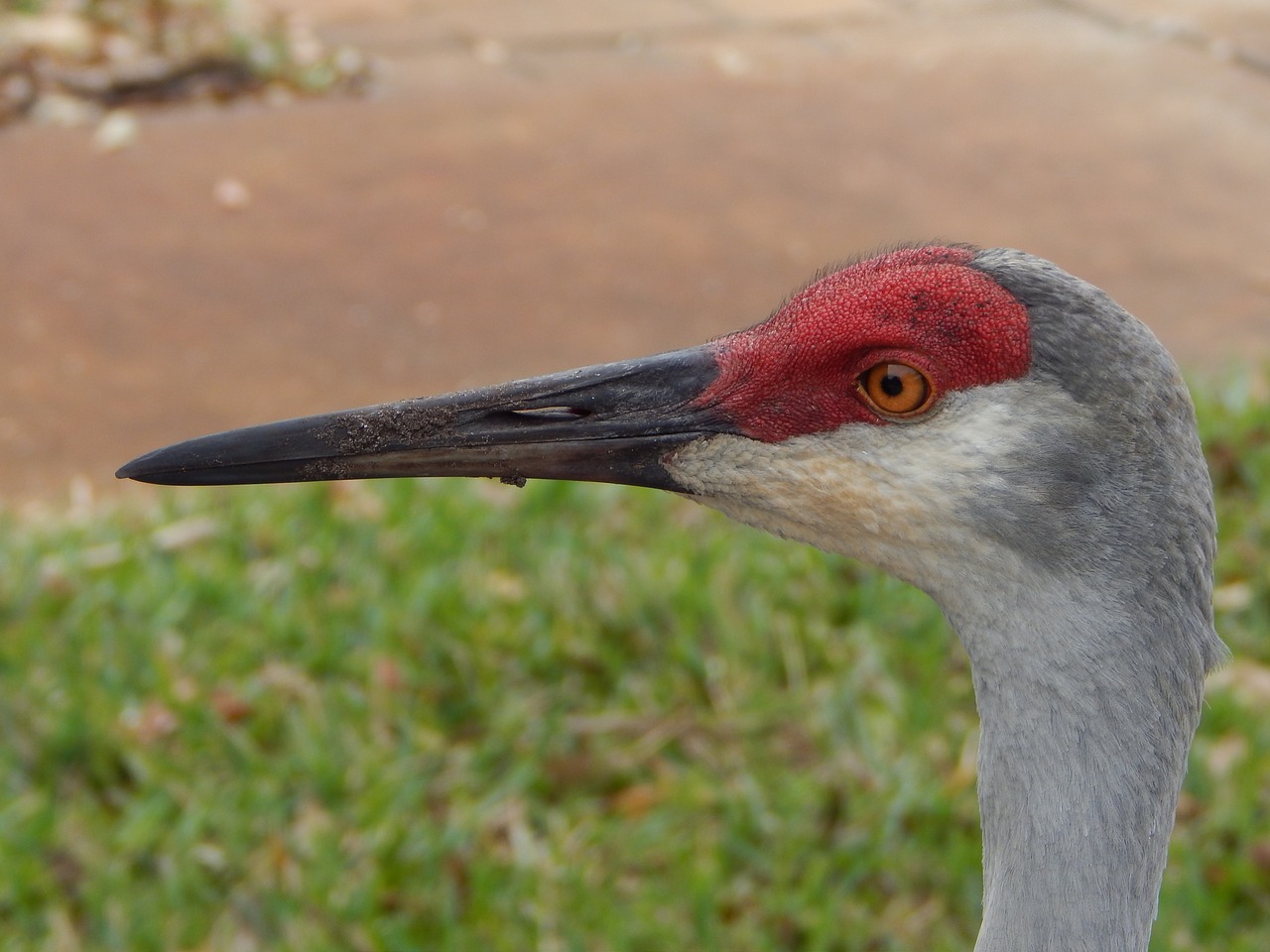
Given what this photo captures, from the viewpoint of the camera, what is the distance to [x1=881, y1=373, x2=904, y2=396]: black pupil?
6.61ft

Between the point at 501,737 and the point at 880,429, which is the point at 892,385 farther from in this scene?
the point at 501,737

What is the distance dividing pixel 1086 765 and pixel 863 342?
0.62 metres

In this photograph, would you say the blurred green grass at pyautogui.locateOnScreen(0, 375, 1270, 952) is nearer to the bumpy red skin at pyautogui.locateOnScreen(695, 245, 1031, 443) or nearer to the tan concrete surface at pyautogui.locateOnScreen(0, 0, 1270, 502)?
the tan concrete surface at pyautogui.locateOnScreen(0, 0, 1270, 502)

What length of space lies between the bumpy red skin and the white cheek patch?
0.03 meters

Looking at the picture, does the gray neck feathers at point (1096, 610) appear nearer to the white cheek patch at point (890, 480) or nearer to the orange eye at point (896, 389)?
the white cheek patch at point (890, 480)

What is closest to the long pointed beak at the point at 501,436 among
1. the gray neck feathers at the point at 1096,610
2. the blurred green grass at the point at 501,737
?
the gray neck feathers at the point at 1096,610

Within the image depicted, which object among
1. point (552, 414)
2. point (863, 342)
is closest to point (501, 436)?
point (552, 414)

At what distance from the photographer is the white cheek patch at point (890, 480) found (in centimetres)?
196

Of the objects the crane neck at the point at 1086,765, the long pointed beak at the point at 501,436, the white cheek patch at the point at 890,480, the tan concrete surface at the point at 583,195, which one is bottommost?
the crane neck at the point at 1086,765

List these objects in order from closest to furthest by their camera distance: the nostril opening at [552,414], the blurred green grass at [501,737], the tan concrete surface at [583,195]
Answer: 1. the nostril opening at [552,414]
2. the blurred green grass at [501,737]
3. the tan concrete surface at [583,195]

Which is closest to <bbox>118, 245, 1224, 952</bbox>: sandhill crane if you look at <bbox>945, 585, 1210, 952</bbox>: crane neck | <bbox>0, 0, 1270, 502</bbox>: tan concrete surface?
<bbox>945, 585, 1210, 952</bbox>: crane neck

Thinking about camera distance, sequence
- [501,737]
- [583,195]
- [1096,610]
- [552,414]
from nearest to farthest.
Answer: [1096,610], [552,414], [501,737], [583,195]

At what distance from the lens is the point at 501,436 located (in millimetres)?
2121

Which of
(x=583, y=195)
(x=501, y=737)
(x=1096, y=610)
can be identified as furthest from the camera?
(x=583, y=195)
